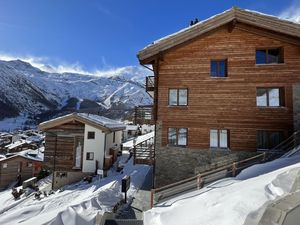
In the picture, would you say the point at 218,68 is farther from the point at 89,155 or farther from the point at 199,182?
the point at 89,155

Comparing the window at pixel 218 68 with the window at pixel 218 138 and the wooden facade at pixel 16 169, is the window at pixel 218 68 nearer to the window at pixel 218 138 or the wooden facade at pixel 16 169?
the window at pixel 218 138

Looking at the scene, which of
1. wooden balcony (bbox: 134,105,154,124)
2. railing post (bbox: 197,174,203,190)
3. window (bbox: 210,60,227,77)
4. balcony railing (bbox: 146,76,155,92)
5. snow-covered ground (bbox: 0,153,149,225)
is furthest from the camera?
balcony railing (bbox: 146,76,155,92)

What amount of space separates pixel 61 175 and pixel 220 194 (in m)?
19.4

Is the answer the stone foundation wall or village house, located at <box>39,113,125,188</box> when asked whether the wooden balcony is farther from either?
village house, located at <box>39,113,125,188</box>

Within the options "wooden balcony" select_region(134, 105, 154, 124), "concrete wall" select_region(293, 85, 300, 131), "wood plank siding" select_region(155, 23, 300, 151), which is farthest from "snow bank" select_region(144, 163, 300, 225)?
"wooden balcony" select_region(134, 105, 154, 124)

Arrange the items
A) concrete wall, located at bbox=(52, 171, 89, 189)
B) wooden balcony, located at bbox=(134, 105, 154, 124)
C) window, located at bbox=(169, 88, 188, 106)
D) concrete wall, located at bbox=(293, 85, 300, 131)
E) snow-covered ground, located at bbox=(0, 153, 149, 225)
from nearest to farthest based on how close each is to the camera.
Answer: snow-covered ground, located at bbox=(0, 153, 149, 225) < concrete wall, located at bbox=(293, 85, 300, 131) < window, located at bbox=(169, 88, 188, 106) < wooden balcony, located at bbox=(134, 105, 154, 124) < concrete wall, located at bbox=(52, 171, 89, 189)

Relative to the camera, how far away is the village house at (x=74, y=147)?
24.6 m

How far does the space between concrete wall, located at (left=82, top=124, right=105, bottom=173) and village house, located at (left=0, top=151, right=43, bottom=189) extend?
15.1 m

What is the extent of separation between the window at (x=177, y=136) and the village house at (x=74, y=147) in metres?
9.95

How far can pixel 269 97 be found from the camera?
15.8m

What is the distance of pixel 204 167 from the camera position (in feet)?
52.1

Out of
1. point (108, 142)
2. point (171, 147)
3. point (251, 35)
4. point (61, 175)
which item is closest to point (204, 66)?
point (251, 35)

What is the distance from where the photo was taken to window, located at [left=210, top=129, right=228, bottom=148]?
52.5 ft

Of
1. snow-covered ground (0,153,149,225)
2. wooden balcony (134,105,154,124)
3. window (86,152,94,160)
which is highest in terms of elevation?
wooden balcony (134,105,154,124)
